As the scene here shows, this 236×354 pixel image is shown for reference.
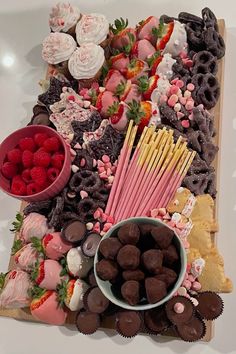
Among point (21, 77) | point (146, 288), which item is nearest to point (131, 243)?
point (146, 288)

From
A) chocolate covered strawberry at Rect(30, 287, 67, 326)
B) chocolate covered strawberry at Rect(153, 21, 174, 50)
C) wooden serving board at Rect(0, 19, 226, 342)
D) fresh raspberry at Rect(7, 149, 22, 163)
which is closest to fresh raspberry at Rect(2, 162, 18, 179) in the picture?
fresh raspberry at Rect(7, 149, 22, 163)

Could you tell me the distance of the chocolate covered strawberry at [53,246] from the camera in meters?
1.24

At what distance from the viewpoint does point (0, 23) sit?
182 cm

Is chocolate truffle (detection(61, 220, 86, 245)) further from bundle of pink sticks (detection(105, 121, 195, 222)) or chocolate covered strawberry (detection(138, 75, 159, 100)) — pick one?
chocolate covered strawberry (detection(138, 75, 159, 100))

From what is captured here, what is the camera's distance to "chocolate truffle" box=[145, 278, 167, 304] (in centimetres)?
107

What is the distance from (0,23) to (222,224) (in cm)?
97

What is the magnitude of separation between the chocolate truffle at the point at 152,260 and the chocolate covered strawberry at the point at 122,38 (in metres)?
0.59

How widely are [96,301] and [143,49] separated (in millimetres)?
644

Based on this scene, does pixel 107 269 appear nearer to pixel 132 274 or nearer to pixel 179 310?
pixel 132 274

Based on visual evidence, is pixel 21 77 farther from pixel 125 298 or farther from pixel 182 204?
pixel 125 298

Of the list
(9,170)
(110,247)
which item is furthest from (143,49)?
(110,247)

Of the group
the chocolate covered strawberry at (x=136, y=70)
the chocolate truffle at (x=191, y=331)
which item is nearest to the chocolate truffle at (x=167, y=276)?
the chocolate truffle at (x=191, y=331)

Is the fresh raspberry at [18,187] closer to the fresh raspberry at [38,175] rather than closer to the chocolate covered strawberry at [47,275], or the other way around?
the fresh raspberry at [38,175]

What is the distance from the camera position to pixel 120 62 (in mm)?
1437
